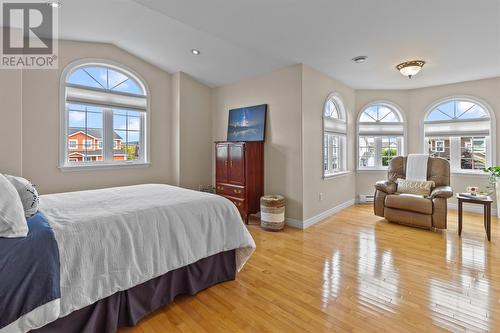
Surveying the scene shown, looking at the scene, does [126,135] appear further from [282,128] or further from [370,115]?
[370,115]

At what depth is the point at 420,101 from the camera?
5398 mm

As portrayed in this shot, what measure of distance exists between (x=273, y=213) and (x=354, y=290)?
1.77 meters

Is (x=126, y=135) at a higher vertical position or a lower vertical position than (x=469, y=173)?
higher

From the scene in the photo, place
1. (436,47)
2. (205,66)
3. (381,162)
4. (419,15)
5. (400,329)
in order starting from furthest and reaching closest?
(381,162), (205,66), (436,47), (419,15), (400,329)

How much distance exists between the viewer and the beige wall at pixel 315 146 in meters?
3.98

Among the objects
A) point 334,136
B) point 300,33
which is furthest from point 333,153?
point 300,33

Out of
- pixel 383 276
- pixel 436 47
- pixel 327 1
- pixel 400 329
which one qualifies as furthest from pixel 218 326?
pixel 436 47

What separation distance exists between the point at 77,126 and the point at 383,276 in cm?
460

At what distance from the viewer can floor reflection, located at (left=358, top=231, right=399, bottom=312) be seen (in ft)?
6.63

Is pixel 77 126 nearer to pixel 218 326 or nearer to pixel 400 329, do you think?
pixel 218 326

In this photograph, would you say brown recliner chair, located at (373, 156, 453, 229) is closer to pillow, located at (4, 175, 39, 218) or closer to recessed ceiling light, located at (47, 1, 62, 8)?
pillow, located at (4, 175, 39, 218)

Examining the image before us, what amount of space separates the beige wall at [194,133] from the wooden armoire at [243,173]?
28.2 inches

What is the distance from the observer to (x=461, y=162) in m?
5.10

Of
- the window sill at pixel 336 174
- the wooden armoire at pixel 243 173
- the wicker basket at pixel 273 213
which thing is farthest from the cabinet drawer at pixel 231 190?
the window sill at pixel 336 174
